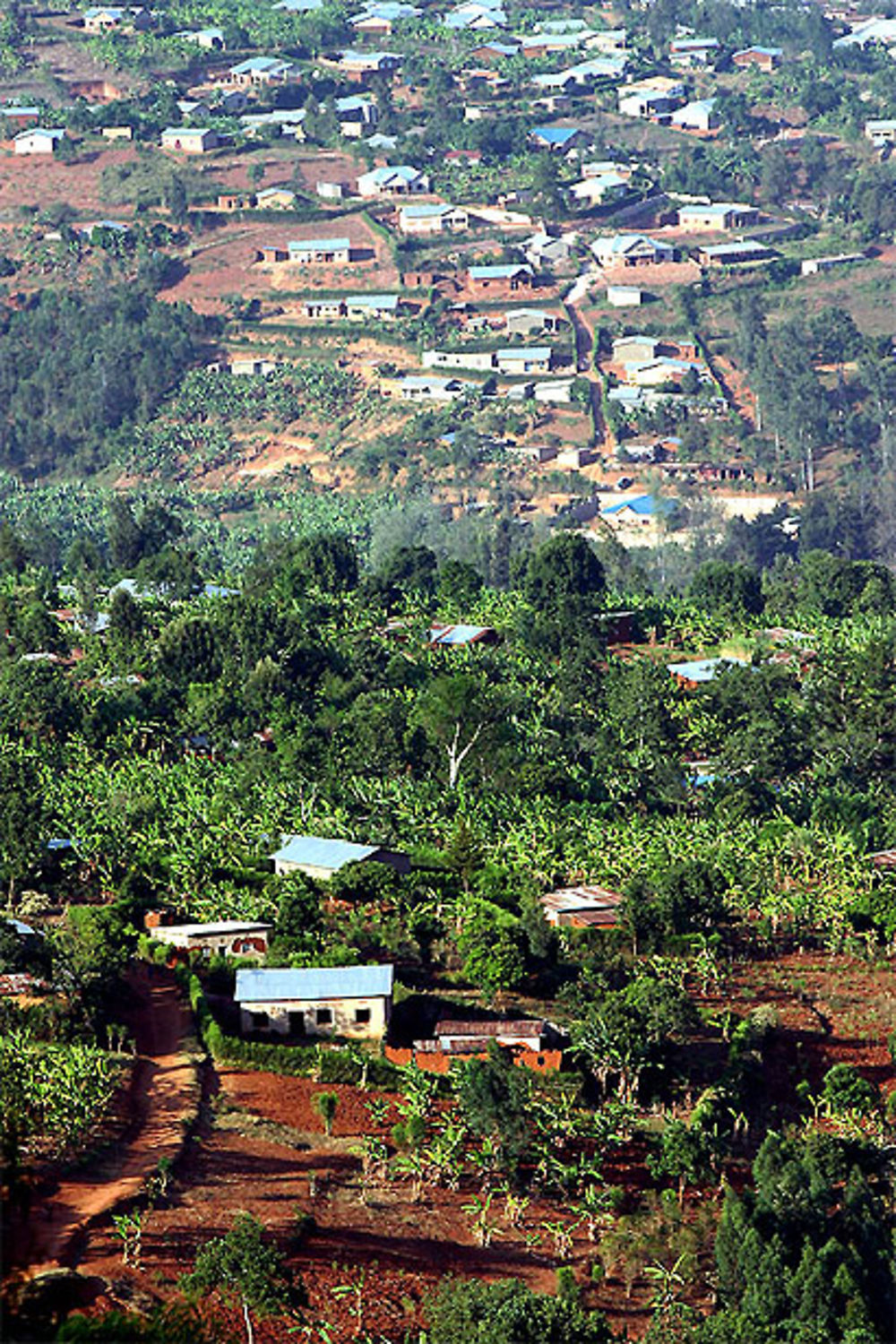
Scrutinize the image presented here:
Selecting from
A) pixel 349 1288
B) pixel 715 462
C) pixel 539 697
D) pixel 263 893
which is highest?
pixel 349 1288

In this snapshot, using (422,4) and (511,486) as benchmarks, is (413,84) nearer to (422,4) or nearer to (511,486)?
(422,4)

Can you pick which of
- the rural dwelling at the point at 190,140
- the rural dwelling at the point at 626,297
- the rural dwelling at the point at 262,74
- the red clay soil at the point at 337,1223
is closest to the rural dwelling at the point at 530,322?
the rural dwelling at the point at 626,297

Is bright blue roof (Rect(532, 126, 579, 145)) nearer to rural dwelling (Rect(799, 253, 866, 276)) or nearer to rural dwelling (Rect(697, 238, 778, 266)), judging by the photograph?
rural dwelling (Rect(697, 238, 778, 266))

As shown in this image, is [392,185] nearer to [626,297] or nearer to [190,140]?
[190,140]

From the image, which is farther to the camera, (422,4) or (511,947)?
(422,4)

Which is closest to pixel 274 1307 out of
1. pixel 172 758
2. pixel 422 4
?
pixel 172 758

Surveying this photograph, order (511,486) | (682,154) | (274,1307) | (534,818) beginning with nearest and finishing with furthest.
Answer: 1. (274,1307)
2. (534,818)
3. (511,486)
4. (682,154)

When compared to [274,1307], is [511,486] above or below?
below
